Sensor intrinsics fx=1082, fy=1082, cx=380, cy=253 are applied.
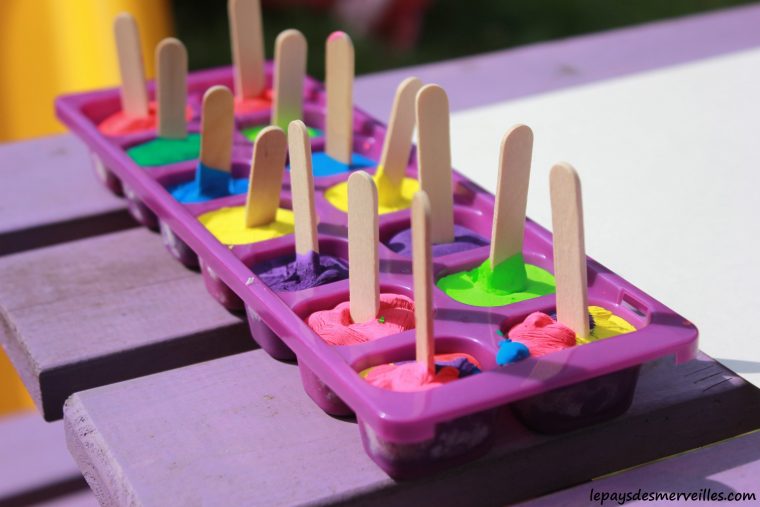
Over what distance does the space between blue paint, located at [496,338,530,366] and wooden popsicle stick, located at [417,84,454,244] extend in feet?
0.75

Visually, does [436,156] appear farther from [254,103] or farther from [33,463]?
[33,463]

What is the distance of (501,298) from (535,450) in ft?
0.47

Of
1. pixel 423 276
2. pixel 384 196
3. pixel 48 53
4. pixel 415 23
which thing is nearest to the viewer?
pixel 423 276

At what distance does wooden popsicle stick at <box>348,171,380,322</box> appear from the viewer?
729 mm

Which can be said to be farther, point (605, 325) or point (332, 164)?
point (332, 164)

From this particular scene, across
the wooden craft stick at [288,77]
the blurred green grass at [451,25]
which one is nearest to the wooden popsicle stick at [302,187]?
the wooden craft stick at [288,77]

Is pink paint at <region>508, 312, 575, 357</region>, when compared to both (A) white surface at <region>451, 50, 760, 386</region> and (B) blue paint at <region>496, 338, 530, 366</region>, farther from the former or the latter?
(A) white surface at <region>451, 50, 760, 386</region>

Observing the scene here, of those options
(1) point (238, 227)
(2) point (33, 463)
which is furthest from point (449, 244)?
(2) point (33, 463)

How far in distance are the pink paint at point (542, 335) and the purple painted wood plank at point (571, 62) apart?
0.68m

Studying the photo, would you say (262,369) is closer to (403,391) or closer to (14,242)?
(403,391)

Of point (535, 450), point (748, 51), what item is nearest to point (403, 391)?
point (535, 450)

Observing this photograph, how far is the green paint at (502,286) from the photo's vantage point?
0.83m

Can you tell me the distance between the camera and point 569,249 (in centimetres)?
74

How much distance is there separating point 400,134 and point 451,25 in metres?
2.76
